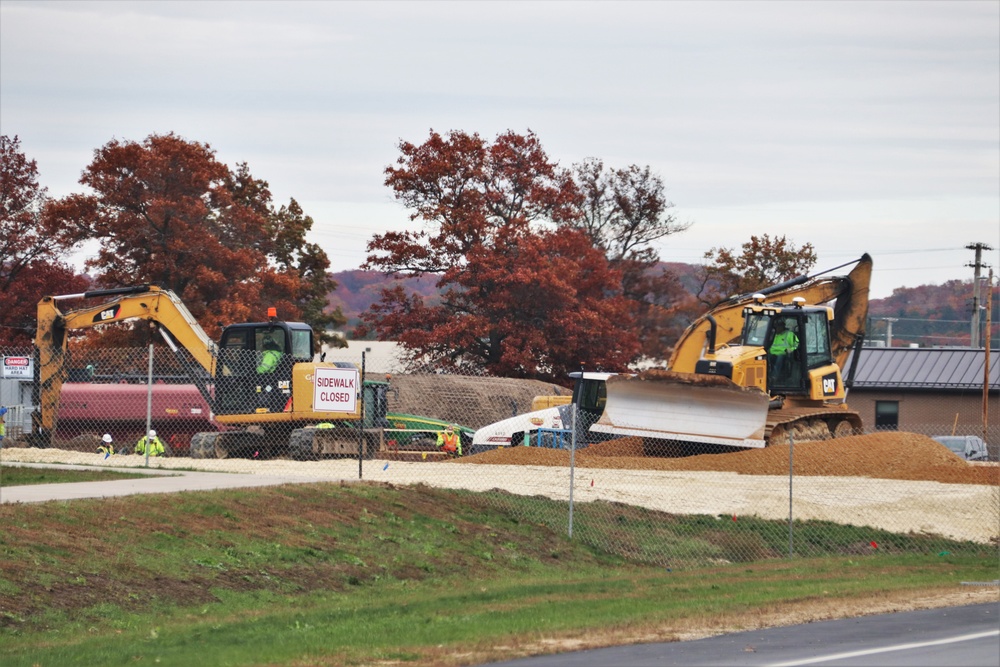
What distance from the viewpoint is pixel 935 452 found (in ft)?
94.5

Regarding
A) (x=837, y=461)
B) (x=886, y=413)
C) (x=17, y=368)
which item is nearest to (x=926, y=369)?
(x=886, y=413)

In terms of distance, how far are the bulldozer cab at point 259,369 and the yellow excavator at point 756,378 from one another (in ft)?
23.3

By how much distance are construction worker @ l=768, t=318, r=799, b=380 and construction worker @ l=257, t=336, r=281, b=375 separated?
11.5 metres

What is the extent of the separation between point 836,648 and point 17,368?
20.9 metres

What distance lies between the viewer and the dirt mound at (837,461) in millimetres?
27031

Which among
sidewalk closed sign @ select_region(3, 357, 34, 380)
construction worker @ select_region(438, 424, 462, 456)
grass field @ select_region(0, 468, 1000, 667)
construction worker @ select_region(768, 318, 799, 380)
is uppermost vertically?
construction worker @ select_region(768, 318, 799, 380)

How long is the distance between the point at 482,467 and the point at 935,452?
9742 mm

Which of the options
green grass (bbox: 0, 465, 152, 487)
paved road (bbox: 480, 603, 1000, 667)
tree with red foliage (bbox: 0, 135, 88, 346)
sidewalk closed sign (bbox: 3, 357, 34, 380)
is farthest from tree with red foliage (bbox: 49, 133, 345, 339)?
paved road (bbox: 480, 603, 1000, 667)

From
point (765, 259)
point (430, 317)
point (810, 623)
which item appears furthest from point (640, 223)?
point (810, 623)

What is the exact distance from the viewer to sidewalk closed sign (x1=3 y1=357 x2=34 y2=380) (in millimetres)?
26817

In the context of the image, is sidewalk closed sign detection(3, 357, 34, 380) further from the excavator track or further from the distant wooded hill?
the distant wooded hill

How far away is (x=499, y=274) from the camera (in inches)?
1839

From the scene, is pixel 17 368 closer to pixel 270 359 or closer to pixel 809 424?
pixel 270 359

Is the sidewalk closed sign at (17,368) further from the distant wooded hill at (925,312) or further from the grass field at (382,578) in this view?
the distant wooded hill at (925,312)
